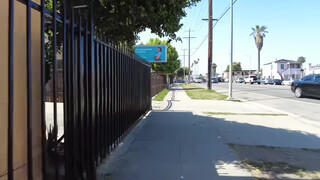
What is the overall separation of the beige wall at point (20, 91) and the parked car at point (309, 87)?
65.7 ft

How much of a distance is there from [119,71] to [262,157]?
10.3ft

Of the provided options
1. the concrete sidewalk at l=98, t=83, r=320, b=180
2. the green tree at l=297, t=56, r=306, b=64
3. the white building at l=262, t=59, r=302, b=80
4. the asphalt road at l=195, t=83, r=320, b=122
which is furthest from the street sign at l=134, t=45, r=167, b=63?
the green tree at l=297, t=56, r=306, b=64

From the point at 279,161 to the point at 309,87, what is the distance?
1693cm

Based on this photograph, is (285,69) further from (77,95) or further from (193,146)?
(77,95)

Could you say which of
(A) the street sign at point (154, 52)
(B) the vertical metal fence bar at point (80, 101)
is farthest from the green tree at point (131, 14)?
(A) the street sign at point (154, 52)

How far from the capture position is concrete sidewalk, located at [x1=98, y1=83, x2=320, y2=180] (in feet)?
15.1

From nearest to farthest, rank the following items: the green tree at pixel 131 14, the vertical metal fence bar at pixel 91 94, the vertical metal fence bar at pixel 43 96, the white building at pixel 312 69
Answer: the vertical metal fence bar at pixel 43 96 < the vertical metal fence bar at pixel 91 94 < the green tree at pixel 131 14 < the white building at pixel 312 69

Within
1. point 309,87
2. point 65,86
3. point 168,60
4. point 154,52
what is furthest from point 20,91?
point 168,60

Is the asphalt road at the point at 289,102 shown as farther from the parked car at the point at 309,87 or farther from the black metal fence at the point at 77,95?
the black metal fence at the point at 77,95

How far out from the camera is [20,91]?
2.79 meters

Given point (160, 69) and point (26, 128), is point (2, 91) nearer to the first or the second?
point (26, 128)

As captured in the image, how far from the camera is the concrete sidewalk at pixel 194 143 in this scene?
182 inches

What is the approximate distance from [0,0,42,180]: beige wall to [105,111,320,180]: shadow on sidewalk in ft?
5.39

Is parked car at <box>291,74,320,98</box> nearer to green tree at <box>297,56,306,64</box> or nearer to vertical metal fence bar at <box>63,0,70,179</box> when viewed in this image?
vertical metal fence bar at <box>63,0,70,179</box>
